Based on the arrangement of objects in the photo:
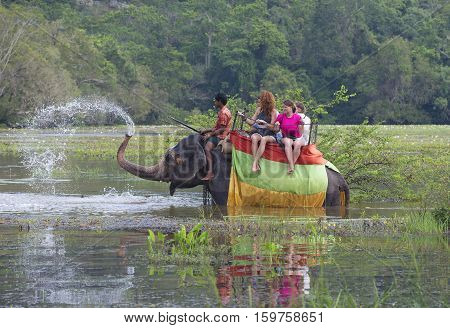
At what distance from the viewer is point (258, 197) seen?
17.5 meters

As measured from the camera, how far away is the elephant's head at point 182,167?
17.9 metres

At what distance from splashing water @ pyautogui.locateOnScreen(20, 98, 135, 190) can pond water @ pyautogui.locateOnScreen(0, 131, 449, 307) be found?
207 centimetres

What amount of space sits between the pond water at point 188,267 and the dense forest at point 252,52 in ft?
175

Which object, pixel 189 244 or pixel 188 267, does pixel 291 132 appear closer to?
pixel 189 244

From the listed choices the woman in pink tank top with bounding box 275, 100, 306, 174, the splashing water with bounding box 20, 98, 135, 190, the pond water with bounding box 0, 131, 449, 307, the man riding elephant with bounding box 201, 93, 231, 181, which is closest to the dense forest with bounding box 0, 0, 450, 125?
the splashing water with bounding box 20, 98, 135, 190

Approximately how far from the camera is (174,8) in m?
108

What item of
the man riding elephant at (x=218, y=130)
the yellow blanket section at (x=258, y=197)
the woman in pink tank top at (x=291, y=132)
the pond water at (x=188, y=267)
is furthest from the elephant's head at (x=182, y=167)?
the woman in pink tank top at (x=291, y=132)

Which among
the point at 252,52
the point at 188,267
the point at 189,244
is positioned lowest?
the point at 188,267

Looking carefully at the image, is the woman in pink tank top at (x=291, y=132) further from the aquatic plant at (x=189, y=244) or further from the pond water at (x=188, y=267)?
the aquatic plant at (x=189, y=244)

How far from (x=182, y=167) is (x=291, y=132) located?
192 cm

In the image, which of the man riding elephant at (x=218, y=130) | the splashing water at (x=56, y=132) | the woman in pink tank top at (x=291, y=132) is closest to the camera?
the woman in pink tank top at (x=291, y=132)

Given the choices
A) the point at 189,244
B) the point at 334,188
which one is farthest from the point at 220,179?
the point at 189,244

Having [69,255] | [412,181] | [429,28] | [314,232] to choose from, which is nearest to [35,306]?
[69,255]

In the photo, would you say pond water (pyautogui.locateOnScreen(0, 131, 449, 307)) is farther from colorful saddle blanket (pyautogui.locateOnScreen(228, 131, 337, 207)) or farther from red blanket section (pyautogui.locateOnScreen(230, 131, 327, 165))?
red blanket section (pyautogui.locateOnScreen(230, 131, 327, 165))
